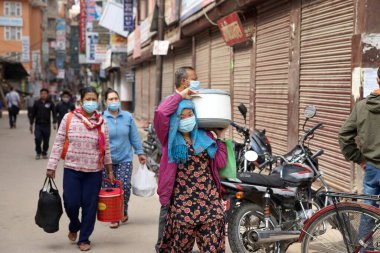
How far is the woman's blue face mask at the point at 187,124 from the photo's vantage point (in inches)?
141

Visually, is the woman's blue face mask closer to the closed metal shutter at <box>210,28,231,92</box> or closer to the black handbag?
the black handbag

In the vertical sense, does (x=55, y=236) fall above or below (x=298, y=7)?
below

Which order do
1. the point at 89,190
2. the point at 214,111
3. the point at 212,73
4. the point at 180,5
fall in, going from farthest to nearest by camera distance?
the point at 180,5 → the point at 212,73 → the point at 89,190 → the point at 214,111

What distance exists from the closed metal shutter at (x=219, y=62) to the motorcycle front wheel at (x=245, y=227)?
7614 millimetres

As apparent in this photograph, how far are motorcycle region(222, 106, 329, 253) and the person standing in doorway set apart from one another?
1.80m

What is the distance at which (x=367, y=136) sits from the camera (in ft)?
13.2

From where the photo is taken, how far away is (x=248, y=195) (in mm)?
4488

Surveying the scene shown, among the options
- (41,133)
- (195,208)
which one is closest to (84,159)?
(195,208)

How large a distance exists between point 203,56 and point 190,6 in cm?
139

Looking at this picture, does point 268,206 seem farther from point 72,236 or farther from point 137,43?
point 137,43

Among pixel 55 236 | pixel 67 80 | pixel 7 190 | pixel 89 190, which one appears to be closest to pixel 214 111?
pixel 89 190

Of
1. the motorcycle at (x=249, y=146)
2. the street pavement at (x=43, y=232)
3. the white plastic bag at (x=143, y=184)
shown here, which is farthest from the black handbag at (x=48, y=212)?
the motorcycle at (x=249, y=146)

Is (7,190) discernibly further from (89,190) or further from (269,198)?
(269,198)

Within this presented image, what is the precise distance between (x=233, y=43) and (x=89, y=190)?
6399mm
